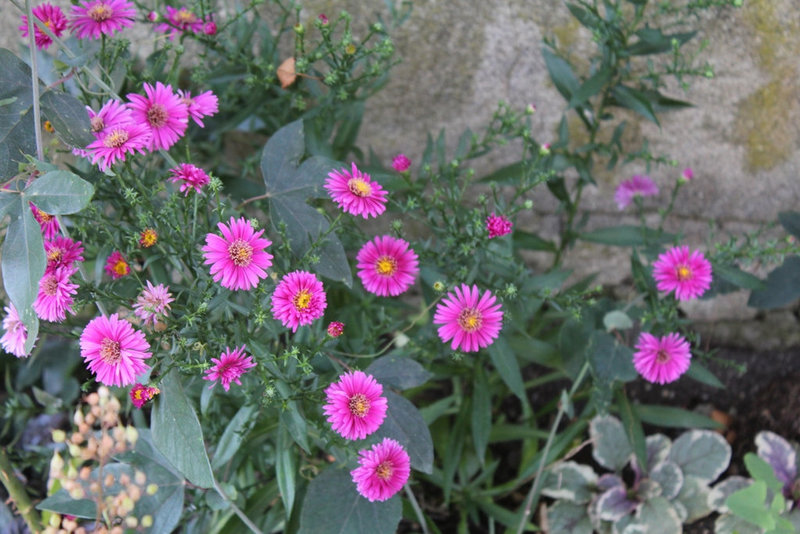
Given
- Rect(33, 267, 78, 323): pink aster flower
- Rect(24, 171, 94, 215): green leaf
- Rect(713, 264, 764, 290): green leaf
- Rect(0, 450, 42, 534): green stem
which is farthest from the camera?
Rect(713, 264, 764, 290): green leaf

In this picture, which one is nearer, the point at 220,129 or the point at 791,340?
the point at 220,129

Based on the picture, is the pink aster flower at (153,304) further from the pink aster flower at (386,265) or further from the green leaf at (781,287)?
the green leaf at (781,287)

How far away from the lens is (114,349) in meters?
0.84

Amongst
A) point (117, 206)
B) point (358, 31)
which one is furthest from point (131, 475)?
point (358, 31)

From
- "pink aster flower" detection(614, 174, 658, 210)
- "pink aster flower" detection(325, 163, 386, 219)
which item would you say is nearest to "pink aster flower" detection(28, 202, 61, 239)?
"pink aster flower" detection(325, 163, 386, 219)

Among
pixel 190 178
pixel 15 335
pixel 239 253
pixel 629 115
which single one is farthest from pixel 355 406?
pixel 629 115

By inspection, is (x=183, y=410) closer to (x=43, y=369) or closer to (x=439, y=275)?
(x=439, y=275)

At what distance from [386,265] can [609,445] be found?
2.31 ft

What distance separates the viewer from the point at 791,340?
5.55 ft

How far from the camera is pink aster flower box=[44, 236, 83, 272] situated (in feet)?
2.95

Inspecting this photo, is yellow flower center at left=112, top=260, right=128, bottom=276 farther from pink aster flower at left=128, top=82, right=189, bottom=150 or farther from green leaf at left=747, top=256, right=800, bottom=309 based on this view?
green leaf at left=747, top=256, right=800, bottom=309

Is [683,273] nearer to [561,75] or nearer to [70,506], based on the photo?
[561,75]

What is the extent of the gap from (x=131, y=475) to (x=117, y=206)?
1.28 feet

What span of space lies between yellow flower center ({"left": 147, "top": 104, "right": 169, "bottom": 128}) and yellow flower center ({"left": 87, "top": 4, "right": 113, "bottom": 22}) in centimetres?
17
